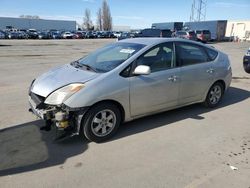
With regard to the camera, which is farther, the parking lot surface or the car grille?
the car grille

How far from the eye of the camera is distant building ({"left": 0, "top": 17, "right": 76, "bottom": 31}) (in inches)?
3019

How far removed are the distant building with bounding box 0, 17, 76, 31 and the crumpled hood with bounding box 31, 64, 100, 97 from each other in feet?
266

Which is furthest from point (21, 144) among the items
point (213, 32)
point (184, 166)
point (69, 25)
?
point (69, 25)

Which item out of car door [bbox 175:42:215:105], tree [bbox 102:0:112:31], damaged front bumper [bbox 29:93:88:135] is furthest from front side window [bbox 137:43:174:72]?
tree [bbox 102:0:112:31]

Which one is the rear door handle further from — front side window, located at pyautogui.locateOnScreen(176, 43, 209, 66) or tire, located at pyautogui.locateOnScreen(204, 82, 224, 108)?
tire, located at pyautogui.locateOnScreen(204, 82, 224, 108)

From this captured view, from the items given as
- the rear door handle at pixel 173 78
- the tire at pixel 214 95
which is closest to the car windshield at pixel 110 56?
the rear door handle at pixel 173 78

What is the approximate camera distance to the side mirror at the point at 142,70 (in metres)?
4.14

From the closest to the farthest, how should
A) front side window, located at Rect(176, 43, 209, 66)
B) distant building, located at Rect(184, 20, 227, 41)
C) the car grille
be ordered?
1. the car grille
2. front side window, located at Rect(176, 43, 209, 66)
3. distant building, located at Rect(184, 20, 227, 41)

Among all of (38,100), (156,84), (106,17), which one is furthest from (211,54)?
(106,17)

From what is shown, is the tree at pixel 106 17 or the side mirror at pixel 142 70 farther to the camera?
the tree at pixel 106 17

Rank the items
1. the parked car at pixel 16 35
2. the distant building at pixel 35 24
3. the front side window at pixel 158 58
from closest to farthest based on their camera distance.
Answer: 1. the front side window at pixel 158 58
2. the parked car at pixel 16 35
3. the distant building at pixel 35 24

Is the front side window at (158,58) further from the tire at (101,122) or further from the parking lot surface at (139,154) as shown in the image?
the parking lot surface at (139,154)

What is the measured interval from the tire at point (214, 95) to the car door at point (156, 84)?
1133 millimetres

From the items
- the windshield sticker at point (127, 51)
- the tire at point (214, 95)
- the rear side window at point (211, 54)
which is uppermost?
the windshield sticker at point (127, 51)
